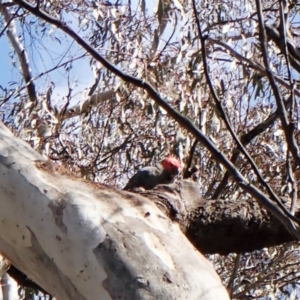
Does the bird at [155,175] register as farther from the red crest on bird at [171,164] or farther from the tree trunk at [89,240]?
the tree trunk at [89,240]

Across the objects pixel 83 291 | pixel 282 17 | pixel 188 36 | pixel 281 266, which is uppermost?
pixel 188 36

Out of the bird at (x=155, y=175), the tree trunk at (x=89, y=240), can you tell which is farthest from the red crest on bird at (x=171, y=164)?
the tree trunk at (x=89, y=240)

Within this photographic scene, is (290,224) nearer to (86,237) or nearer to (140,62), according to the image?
(86,237)

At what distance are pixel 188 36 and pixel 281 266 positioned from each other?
1.62m

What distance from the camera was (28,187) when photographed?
1349mm

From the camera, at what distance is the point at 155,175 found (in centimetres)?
263

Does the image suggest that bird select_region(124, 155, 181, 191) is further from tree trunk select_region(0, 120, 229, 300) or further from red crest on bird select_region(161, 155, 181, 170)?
tree trunk select_region(0, 120, 229, 300)

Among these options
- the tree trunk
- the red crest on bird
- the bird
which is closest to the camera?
the tree trunk

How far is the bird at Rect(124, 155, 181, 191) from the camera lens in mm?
2484

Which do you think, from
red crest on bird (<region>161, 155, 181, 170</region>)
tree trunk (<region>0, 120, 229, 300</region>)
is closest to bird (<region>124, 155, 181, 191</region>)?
red crest on bird (<region>161, 155, 181, 170</region>)

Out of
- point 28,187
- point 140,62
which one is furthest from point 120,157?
point 28,187

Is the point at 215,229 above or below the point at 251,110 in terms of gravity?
below

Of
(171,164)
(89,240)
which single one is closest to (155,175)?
(171,164)

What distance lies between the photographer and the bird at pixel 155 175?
2.48m
